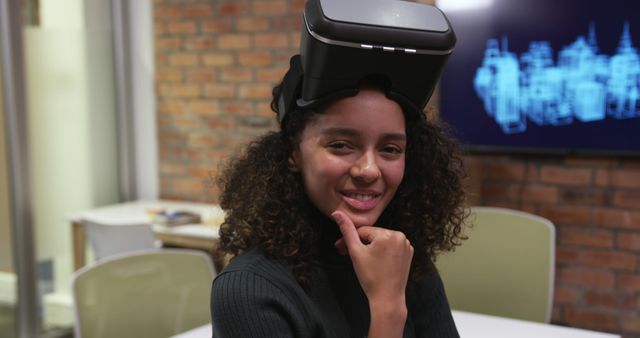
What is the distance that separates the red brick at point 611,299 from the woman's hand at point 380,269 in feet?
7.10

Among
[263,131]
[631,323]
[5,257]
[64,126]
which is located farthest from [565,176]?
[5,257]

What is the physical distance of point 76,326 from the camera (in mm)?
1613

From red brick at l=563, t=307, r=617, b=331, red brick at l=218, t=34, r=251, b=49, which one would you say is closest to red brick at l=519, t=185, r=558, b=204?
red brick at l=563, t=307, r=617, b=331

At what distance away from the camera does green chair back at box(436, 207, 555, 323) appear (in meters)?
2.12

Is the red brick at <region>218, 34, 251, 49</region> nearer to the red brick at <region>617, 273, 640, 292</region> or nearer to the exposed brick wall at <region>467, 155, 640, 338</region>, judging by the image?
the exposed brick wall at <region>467, 155, 640, 338</region>

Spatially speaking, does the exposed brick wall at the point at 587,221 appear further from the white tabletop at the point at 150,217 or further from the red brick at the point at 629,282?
the white tabletop at the point at 150,217

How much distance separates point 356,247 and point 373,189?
0.33 ft

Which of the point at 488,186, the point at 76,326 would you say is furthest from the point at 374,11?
the point at 488,186

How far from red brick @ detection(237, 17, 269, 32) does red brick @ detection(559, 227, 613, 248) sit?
184cm

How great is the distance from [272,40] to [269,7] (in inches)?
6.9

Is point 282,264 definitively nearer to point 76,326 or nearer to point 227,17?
point 76,326

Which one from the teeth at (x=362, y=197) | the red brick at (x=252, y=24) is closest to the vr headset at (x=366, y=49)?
the teeth at (x=362, y=197)

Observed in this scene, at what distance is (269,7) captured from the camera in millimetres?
3463

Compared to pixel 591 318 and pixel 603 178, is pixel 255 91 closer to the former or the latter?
pixel 603 178
